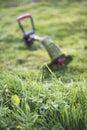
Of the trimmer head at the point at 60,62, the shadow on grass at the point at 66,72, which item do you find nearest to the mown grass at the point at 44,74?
the shadow on grass at the point at 66,72

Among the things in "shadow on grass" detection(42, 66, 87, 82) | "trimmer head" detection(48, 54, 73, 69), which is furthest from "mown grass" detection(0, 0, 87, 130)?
"trimmer head" detection(48, 54, 73, 69)

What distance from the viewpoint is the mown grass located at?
2.91 m

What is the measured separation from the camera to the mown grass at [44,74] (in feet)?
9.53

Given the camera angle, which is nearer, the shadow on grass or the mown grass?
the mown grass

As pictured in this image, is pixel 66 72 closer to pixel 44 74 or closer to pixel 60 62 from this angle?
pixel 60 62

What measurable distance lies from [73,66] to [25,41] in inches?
74.9

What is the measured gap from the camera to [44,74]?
493cm

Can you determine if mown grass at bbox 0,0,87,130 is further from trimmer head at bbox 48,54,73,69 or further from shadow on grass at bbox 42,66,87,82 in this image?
trimmer head at bbox 48,54,73,69

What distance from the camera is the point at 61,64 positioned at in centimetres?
529

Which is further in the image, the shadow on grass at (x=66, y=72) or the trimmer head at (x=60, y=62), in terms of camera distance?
the trimmer head at (x=60, y=62)

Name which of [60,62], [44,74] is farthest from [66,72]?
[44,74]

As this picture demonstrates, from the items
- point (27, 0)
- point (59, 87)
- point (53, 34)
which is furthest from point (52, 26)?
point (59, 87)

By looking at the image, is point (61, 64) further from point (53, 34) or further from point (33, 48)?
point (53, 34)

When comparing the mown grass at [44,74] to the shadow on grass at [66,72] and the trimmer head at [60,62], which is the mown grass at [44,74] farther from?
the trimmer head at [60,62]
